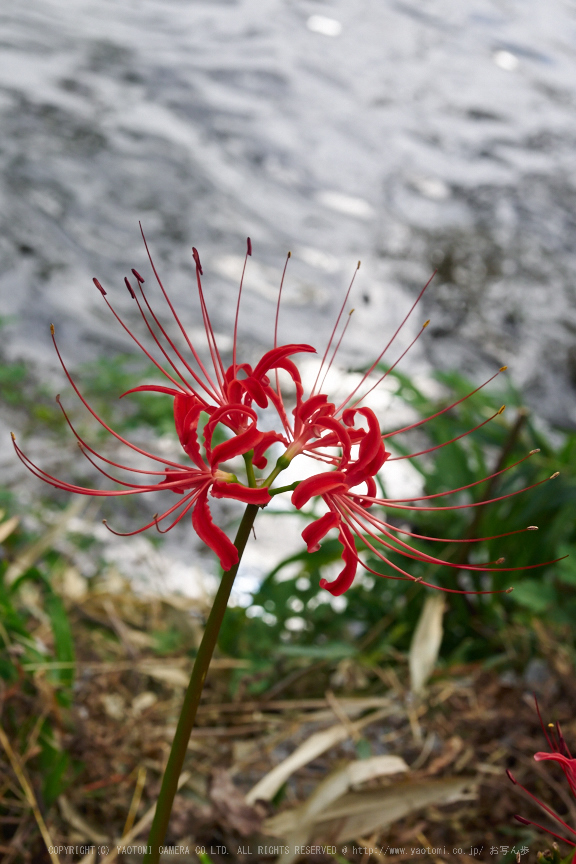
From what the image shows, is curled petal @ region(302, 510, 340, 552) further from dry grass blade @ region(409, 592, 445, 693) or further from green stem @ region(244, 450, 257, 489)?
dry grass blade @ region(409, 592, 445, 693)

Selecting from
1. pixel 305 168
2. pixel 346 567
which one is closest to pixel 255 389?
pixel 346 567

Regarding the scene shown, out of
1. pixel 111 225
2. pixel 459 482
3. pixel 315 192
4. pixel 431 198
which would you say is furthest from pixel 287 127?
pixel 459 482

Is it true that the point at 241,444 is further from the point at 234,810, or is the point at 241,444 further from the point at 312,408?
the point at 234,810

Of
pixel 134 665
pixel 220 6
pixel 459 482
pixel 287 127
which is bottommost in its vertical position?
pixel 134 665

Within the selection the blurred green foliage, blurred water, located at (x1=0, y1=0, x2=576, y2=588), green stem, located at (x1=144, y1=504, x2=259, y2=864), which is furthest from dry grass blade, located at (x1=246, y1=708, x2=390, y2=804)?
blurred water, located at (x1=0, y1=0, x2=576, y2=588)

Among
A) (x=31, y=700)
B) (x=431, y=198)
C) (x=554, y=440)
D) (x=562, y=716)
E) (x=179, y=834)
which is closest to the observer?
(x=179, y=834)

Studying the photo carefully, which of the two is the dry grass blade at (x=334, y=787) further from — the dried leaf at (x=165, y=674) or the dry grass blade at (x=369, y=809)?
the dried leaf at (x=165, y=674)

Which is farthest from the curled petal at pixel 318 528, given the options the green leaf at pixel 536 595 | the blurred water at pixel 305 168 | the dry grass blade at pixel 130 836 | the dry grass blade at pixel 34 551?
the blurred water at pixel 305 168

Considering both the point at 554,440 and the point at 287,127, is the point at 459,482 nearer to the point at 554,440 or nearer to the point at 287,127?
the point at 554,440
